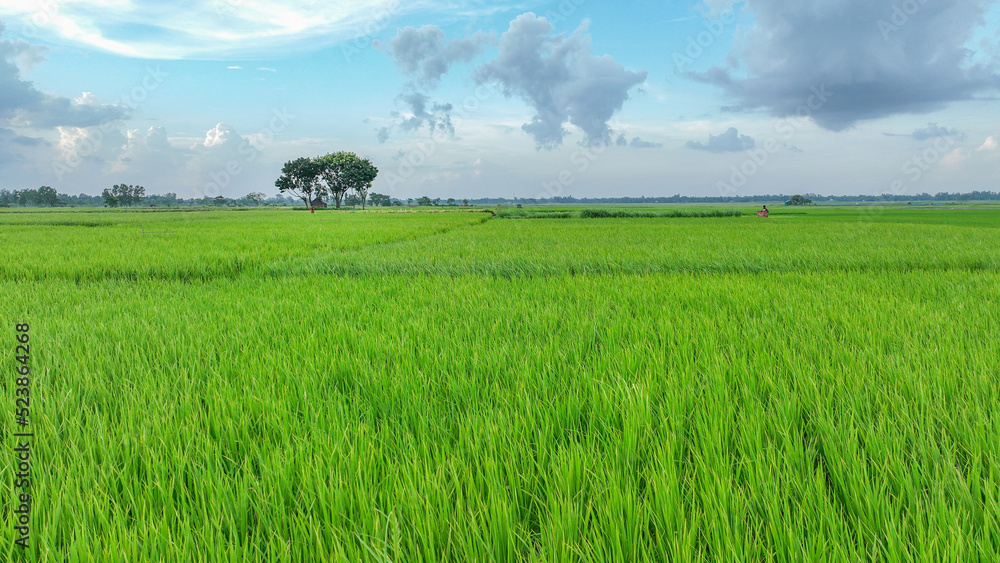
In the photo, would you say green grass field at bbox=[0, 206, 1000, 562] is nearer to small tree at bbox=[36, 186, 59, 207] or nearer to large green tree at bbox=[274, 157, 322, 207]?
large green tree at bbox=[274, 157, 322, 207]

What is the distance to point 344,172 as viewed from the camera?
71.7m

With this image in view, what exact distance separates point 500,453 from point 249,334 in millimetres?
2382

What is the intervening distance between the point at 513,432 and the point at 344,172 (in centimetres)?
7766

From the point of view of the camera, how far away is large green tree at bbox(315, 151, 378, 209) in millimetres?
71125

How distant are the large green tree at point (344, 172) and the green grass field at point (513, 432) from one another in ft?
241

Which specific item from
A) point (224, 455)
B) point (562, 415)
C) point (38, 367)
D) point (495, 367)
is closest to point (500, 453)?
point (562, 415)

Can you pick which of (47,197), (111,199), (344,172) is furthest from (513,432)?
(47,197)

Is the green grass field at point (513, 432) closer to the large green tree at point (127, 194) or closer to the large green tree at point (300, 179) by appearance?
the large green tree at point (300, 179)

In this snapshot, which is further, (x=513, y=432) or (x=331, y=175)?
(x=331, y=175)

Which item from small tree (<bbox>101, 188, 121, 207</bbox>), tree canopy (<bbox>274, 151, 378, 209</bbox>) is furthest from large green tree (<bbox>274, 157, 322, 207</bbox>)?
small tree (<bbox>101, 188, 121, 207</bbox>)

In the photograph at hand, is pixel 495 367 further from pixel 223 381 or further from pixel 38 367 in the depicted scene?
pixel 38 367

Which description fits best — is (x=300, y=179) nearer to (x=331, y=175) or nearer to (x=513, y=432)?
(x=331, y=175)

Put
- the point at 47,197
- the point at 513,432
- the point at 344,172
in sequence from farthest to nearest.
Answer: the point at 47,197 → the point at 344,172 → the point at 513,432

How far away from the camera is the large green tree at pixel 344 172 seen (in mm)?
71125
